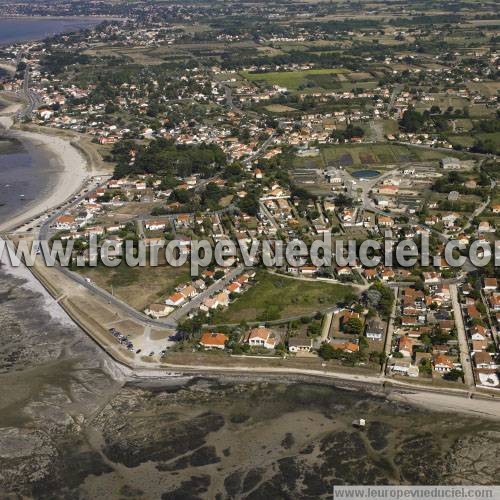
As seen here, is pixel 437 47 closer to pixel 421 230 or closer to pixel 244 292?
pixel 421 230

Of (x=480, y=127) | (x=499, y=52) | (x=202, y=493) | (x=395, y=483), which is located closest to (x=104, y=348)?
(x=202, y=493)

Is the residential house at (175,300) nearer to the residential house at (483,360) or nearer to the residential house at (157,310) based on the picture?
the residential house at (157,310)

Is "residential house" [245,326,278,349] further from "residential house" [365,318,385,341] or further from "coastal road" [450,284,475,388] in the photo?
"coastal road" [450,284,475,388]

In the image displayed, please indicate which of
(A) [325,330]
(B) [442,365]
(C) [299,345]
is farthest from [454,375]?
(C) [299,345]

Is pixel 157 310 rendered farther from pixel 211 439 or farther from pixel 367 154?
pixel 367 154

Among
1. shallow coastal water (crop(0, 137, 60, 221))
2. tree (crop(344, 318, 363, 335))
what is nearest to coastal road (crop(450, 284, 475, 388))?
tree (crop(344, 318, 363, 335))

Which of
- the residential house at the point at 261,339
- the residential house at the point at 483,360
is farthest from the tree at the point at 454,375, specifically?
the residential house at the point at 261,339
